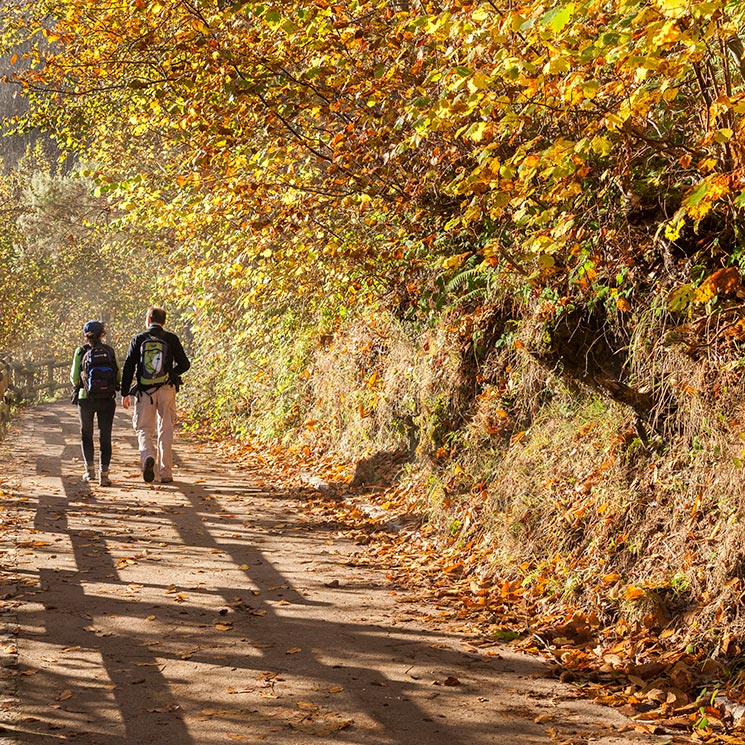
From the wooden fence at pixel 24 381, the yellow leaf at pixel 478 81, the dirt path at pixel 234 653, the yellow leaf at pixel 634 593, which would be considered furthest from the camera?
the wooden fence at pixel 24 381

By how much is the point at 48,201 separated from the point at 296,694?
112 ft

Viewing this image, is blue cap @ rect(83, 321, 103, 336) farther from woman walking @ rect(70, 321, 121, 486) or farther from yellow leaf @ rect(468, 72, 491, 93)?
yellow leaf @ rect(468, 72, 491, 93)

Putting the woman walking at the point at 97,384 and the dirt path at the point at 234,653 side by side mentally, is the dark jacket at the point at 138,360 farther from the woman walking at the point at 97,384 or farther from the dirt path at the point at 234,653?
the dirt path at the point at 234,653

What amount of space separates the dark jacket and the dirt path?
2.31 m

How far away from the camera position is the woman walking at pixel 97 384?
11.5 metres

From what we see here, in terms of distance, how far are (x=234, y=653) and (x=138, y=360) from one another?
6.47 m

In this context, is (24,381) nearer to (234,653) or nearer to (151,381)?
(151,381)

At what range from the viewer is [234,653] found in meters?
5.64

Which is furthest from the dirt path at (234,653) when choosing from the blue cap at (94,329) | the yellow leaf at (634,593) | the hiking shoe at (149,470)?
the blue cap at (94,329)

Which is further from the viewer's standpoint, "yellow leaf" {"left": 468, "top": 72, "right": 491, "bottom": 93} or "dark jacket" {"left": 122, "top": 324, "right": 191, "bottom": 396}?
"dark jacket" {"left": 122, "top": 324, "right": 191, "bottom": 396}

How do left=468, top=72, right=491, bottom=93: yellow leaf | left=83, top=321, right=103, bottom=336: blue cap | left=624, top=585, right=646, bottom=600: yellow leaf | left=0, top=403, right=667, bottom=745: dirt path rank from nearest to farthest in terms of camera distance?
left=0, top=403, right=667, bottom=745: dirt path, left=468, top=72, right=491, bottom=93: yellow leaf, left=624, top=585, right=646, bottom=600: yellow leaf, left=83, top=321, right=103, bottom=336: blue cap

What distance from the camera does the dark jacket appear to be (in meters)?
11.4

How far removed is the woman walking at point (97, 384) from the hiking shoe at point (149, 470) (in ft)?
1.69

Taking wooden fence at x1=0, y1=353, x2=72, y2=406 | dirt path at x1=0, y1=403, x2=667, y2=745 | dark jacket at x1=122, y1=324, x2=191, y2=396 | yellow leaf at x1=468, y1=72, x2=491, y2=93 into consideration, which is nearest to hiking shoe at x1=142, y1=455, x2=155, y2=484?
dark jacket at x1=122, y1=324, x2=191, y2=396
